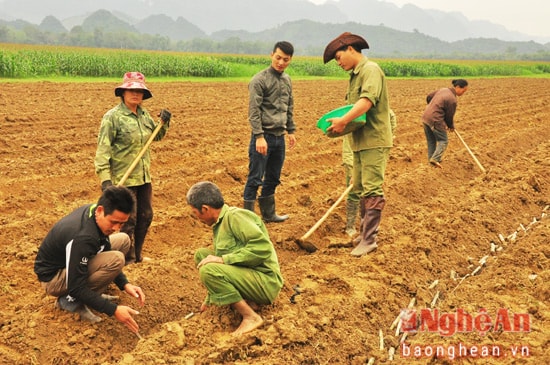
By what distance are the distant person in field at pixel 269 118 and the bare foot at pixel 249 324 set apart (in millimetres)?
2221

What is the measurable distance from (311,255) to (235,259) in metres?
1.75

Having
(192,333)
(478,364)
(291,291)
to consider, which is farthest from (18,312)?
(478,364)

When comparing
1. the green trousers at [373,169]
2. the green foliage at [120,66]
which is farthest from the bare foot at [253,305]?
the green foliage at [120,66]

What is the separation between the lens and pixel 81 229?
3.51 meters

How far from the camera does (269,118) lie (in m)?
5.62

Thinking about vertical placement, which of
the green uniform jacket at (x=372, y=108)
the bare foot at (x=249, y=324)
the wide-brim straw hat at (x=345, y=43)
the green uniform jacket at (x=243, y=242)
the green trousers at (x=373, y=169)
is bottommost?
the bare foot at (x=249, y=324)

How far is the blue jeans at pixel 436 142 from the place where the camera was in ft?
28.4

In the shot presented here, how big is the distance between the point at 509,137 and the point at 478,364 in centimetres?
873

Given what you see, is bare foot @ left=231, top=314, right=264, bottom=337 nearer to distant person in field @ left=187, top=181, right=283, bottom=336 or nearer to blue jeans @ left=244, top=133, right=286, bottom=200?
distant person in field @ left=187, top=181, right=283, bottom=336

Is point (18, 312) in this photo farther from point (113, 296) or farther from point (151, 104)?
point (151, 104)

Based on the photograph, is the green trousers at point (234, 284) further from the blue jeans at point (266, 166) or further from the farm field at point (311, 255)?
the blue jeans at point (266, 166)

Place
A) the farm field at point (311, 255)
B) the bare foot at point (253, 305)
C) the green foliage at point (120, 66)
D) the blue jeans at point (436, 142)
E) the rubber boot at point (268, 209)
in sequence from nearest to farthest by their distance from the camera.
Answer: the farm field at point (311, 255)
the bare foot at point (253, 305)
the rubber boot at point (268, 209)
the blue jeans at point (436, 142)
the green foliage at point (120, 66)

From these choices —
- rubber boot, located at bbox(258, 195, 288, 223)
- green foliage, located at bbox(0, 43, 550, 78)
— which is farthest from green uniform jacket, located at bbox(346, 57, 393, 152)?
green foliage, located at bbox(0, 43, 550, 78)

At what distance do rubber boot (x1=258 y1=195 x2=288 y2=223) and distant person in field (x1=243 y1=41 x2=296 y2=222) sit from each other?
0.67 ft
